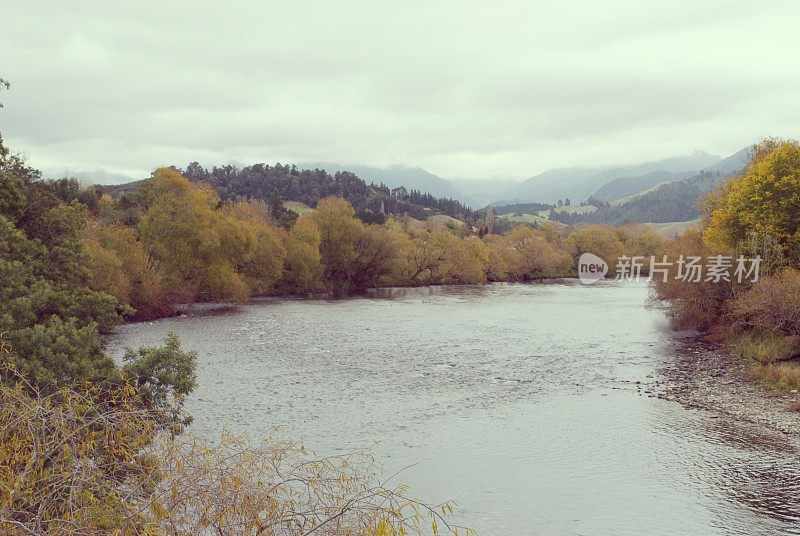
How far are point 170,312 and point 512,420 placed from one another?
40.0 metres

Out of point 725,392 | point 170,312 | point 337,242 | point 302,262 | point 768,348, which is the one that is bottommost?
point 170,312

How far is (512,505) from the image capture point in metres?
18.0

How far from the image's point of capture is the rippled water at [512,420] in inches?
705

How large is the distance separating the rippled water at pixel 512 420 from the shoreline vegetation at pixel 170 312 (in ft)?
8.59

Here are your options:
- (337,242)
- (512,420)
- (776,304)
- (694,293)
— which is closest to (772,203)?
(694,293)

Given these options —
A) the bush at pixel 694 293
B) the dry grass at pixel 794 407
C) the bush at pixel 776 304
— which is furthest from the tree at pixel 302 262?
the dry grass at pixel 794 407

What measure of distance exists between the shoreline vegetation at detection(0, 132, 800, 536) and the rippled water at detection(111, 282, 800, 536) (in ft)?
8.59

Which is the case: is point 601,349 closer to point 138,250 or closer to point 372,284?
point 138,250

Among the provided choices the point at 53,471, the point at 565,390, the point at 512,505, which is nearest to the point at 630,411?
the point at 565,390

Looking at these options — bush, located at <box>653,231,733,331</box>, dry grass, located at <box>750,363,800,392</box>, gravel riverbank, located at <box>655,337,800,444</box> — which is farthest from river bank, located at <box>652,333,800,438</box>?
bush, located at <box>653,231,733,331</box>

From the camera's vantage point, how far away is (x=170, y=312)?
56.7 meters

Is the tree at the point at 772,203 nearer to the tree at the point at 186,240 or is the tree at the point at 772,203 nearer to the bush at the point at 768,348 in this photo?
the bush at the point at 768,348

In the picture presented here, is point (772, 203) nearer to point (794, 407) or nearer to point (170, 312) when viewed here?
point (794, 407)

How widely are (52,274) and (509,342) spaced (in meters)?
31.3
